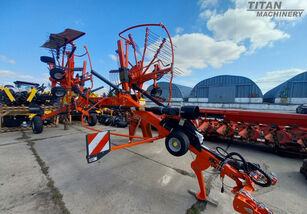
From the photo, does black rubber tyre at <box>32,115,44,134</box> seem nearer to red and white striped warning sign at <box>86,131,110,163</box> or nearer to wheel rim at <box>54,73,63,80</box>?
wheel rim at <box>54,73,63,80</box>

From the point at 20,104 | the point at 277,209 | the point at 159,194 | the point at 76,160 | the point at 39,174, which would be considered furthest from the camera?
the point at 20,104

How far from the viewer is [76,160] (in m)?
3.44

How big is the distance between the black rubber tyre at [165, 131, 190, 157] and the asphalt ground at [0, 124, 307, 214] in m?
0.87

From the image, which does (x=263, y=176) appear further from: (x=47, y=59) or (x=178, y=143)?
(x=47, y=59)

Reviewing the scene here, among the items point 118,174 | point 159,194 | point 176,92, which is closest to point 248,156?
point 159,194

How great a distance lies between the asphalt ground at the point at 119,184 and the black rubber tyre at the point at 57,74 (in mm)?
2972

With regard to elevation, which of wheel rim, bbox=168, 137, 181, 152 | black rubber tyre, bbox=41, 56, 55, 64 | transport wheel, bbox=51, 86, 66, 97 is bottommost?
wheel rim, bbox=168, 137, 181, 152

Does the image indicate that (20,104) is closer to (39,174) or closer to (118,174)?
(39,174)

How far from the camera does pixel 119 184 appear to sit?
246 centimetres

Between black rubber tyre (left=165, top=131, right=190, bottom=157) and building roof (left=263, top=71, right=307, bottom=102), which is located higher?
building roof (left=263, top=71, right=307, bottom=102)

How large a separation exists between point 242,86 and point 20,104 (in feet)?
115

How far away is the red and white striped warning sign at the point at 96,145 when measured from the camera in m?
1.67

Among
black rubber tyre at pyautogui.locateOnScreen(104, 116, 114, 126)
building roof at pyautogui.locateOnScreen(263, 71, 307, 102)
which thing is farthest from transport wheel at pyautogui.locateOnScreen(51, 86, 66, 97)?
building roof at pyautogui.locateOnScreen(263, 71, 307, 102)

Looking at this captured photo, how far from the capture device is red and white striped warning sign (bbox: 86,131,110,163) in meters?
1.67
